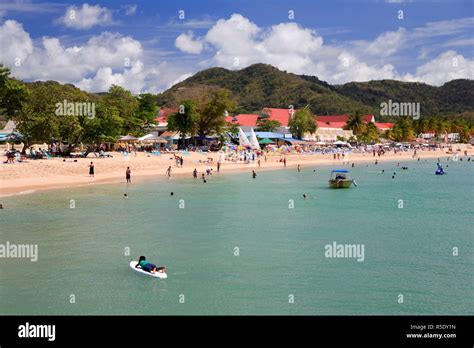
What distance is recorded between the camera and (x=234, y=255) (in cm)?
1981

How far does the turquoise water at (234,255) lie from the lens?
1473 centimetres

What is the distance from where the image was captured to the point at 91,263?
18422 millimetres

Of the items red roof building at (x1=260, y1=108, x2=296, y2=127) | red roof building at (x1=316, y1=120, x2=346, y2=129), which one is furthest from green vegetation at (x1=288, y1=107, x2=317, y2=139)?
red roof building at (x1=316, y1=120, x2=346, y2=129)

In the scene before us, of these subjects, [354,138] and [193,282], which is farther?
[354,138]

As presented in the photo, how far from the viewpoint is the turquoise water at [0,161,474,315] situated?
1473 cm

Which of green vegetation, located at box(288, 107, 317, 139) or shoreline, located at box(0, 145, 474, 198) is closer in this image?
shoreline, located at box(0, 145, 474, 198)

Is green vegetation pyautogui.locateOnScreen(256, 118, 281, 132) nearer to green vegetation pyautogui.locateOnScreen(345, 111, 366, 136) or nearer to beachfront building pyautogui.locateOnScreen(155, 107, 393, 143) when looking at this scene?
beachfront building pyautogui.locateOnScreen(155, 107, 393, 143)

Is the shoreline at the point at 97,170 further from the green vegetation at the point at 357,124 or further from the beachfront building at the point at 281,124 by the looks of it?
the green vegetation at the point at 357,124

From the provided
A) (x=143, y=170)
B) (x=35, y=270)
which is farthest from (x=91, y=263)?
(x=143, y=170)

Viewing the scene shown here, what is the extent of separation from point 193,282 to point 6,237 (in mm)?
10328

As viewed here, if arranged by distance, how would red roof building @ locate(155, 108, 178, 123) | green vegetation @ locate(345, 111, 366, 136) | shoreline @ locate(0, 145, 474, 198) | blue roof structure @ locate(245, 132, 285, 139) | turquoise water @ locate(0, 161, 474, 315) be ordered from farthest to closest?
1. green vegetation @ locate(345, 111, 366, 136)
2. red roof building @ locate(155, 108, 178, 123)
3. blue roof structure @ locate(245, 132, 285, 139)
4. shoreline @ locate(0, 145, 474, 198)
5. turquoise water @ locate(0, 161, 474, 315)

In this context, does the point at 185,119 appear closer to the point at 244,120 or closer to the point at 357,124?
the point at 244,120

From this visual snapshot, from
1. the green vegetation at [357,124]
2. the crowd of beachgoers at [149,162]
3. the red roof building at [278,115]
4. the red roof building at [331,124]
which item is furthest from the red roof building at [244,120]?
the green vegetation at [357,124]
